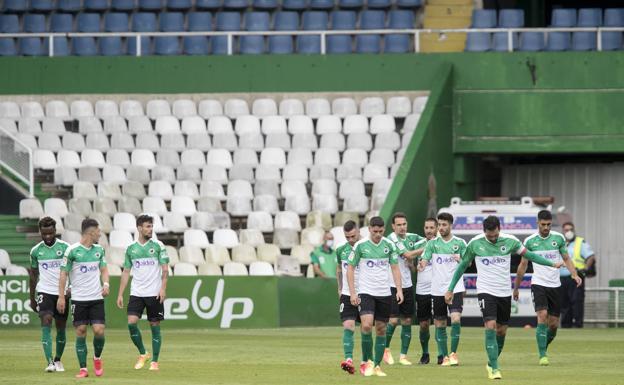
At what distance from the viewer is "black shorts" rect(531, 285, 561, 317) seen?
21.2 meters

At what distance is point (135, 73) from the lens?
124 ft

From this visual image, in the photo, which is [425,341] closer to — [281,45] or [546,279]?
[546,279]

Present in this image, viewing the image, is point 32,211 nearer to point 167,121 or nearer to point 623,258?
point 167,121

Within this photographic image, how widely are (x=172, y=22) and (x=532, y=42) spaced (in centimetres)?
903

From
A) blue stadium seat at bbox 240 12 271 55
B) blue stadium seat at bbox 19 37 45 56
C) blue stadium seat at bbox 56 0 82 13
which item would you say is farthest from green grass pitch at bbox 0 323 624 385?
blue stadium seat at bbox 56 0 82 13

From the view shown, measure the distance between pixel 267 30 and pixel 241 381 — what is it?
72.7 feet

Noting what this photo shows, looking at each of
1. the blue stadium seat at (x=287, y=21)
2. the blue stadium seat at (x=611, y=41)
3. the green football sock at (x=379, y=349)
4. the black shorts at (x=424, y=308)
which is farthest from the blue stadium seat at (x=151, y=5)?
the green football sock at (x=379, y=349)

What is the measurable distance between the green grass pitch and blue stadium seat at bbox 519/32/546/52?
978cm

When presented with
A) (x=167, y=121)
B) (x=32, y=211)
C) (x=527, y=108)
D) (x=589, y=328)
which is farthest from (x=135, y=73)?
(x=589, y=328)

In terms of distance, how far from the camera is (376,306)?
18.9 m

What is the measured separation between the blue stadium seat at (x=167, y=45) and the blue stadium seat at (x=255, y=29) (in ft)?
5.28

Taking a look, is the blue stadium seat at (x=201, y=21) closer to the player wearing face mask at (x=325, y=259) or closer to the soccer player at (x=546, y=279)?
the player wearing face mask at (x=325, y=259)

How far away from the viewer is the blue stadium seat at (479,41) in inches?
1478

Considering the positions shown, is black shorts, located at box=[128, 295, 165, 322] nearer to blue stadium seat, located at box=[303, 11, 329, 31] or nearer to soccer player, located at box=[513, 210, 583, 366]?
soccer player, located at box=[513, 210, 583, 366]
